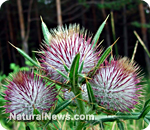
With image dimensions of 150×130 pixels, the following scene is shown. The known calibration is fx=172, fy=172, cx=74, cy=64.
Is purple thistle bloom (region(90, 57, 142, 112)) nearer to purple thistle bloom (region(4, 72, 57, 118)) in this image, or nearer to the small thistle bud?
the small thistle bud

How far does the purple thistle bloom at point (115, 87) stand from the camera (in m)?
0.93

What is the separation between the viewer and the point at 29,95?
3.10ft

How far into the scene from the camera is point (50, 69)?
945mm

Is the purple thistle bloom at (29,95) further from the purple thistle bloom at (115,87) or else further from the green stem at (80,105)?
the purple thistle bloom at (115,87)

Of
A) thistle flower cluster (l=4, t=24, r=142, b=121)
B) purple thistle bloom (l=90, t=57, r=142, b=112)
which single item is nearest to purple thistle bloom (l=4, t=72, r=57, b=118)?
thistle flower cluster (l=4, t=24, r=142, b=121)

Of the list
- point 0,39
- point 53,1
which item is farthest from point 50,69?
point 0,39

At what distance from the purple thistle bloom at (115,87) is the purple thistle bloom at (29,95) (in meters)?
0.25

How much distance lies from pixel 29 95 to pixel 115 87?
1.56ft

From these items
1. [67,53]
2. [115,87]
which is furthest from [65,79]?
[115,87]

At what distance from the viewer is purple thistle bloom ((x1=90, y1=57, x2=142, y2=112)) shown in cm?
93

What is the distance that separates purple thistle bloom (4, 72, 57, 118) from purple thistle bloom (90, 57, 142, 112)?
25cm

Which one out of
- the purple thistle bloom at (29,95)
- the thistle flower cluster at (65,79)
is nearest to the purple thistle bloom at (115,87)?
the thistle flower cluster at (65,79)

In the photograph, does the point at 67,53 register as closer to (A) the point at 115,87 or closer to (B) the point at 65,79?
(B) the point at 65,79

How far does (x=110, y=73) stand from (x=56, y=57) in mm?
315
